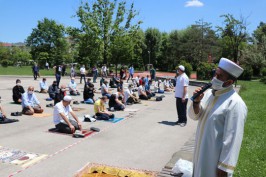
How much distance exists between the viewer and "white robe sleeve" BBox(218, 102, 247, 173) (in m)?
3.39

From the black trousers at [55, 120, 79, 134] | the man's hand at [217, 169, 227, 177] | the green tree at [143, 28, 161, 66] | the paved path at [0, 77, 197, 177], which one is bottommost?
the paved path at [0, 77, 197, 177]

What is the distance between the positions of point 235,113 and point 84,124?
8556 millimetres

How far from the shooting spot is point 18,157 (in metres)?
7.40

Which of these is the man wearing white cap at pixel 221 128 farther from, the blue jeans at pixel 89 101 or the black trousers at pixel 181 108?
the blue jeans at pixel 89 101

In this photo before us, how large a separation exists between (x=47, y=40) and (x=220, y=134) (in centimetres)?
8600

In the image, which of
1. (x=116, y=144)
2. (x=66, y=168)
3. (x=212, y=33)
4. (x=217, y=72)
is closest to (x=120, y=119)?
(x=116, y=144)

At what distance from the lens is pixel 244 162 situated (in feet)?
22.0

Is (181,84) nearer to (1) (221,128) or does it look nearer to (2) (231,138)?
(1) (221,128)

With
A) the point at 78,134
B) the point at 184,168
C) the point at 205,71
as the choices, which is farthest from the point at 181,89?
the point at 205,71

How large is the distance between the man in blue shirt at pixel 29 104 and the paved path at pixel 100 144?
21.9 inches

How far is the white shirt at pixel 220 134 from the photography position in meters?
3.41

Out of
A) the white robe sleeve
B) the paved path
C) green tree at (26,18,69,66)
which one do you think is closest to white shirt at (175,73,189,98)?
the paved path

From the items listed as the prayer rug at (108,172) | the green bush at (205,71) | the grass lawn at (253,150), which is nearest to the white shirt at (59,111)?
the prayer rug at (108,172)

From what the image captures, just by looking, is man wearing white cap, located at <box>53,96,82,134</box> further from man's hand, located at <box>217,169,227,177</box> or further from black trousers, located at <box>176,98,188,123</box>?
man's hand, located at <box>217,169,227,177</box>
